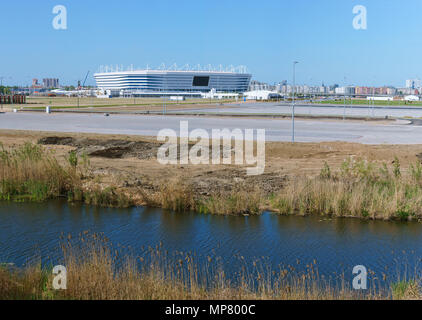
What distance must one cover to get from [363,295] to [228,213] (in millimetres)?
8167

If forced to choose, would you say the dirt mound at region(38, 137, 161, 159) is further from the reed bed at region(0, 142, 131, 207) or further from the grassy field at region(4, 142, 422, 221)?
the reed bed at region(0, 142, 131, 207)

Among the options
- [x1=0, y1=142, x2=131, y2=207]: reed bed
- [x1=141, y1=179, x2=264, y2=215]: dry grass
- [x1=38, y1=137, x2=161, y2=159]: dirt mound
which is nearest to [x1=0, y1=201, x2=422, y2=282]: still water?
[x1=141, y1=179, x2=264, y2=215]: dry grass

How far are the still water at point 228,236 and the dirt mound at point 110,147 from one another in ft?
35.8

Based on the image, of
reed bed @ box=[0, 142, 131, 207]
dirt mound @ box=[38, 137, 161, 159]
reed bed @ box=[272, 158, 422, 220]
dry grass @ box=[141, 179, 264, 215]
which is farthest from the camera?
dirt mound @ box=[38, 137, 161, 159]

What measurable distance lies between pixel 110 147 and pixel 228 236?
17.9m

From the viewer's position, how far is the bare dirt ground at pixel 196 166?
21.2m

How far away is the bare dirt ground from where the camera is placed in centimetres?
2119

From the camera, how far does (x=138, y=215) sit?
17.7m

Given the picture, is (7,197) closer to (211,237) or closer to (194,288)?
(211,237)

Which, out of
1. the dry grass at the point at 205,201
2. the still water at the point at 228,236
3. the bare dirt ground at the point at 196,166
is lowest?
the still water at the point at 228,236

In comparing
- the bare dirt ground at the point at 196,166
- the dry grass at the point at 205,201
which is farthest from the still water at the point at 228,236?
the bare dirt ground at the point at 196,166

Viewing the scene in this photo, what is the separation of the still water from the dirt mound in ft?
35.8

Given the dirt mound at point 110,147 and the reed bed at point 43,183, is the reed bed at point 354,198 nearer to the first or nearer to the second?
the reed bed at point 43,183

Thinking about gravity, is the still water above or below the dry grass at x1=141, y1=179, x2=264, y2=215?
below
